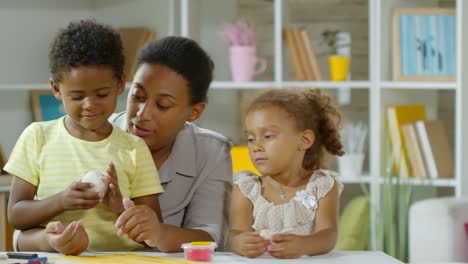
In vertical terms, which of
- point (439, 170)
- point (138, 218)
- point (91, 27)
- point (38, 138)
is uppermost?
point (91, 27)

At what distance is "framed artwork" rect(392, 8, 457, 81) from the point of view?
4.52 m

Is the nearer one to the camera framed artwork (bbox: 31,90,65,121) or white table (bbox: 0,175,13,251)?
white table (bbox: 0,175,13,251)

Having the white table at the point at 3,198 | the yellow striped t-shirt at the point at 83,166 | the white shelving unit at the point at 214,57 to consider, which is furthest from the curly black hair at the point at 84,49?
the white shelving unit at the point at 214,57

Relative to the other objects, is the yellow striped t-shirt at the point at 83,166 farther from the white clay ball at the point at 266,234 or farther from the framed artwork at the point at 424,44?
the framed artwork at the point at 424,44

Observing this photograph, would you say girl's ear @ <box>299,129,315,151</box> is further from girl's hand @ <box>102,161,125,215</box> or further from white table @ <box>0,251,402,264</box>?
girl's hand @ <box>102,161,125,215</box>

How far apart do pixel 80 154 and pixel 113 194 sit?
0.16m

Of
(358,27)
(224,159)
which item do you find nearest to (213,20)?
(358,27)

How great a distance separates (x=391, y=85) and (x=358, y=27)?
25.4 inches

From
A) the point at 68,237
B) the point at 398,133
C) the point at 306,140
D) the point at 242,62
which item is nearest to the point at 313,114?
the point at 306,140

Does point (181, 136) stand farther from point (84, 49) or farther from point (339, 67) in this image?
point (339, 67)

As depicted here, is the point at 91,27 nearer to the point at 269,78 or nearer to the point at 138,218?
the point at 138,218

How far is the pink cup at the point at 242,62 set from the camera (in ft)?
15.4

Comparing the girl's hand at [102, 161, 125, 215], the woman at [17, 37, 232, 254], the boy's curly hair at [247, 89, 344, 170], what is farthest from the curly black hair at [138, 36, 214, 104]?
the girl's hand at [102, 161, 125, 215]

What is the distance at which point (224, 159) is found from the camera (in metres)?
2.42
